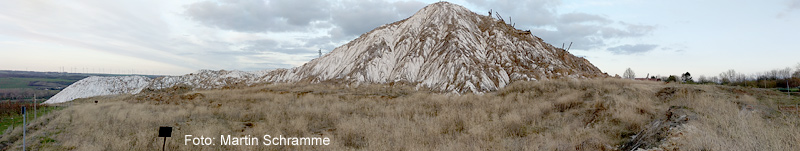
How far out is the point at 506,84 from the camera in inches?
995

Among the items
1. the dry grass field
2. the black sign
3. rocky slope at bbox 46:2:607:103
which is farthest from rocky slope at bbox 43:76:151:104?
the black sign

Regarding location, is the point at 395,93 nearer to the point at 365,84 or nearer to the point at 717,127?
the point at 365,84

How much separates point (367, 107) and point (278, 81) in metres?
26.4

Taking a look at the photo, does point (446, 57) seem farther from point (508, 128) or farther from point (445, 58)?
point (508, 128)

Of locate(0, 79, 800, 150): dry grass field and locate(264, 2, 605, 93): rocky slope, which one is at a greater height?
locate(264, 2, 605, 93): rocky slope

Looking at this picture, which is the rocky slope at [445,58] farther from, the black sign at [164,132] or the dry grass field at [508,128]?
the black sign at [164,132]

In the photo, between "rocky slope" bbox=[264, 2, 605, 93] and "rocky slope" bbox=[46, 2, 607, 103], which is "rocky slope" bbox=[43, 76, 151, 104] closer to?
"rocky slope" bbox=[46, 2, 607, 103]

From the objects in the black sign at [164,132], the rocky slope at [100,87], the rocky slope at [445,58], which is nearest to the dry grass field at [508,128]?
the black sign at [164,132]

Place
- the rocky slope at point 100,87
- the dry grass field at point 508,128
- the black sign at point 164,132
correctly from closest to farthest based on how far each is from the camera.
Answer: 1. the dry grass field at point 508,128
2. the black sign at point 164,132
3. the rocky slope at point 100,87

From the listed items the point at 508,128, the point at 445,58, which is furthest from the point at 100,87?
the point at 508,128

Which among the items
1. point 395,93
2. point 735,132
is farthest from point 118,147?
point 395,93

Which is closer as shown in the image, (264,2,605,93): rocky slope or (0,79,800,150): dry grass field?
(0,79,800,150): dry grass field

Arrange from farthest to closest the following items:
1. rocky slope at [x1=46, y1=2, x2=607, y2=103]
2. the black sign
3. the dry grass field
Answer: rocky slope at [x1=46, y1=2, x2=607, y2=103]
the black sign
the dry grass field

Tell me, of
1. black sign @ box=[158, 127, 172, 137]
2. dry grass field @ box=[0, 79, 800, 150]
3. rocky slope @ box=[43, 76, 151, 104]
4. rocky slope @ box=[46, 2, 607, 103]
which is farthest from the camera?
rocky slope @ box=[43, 76, 151, 104]
